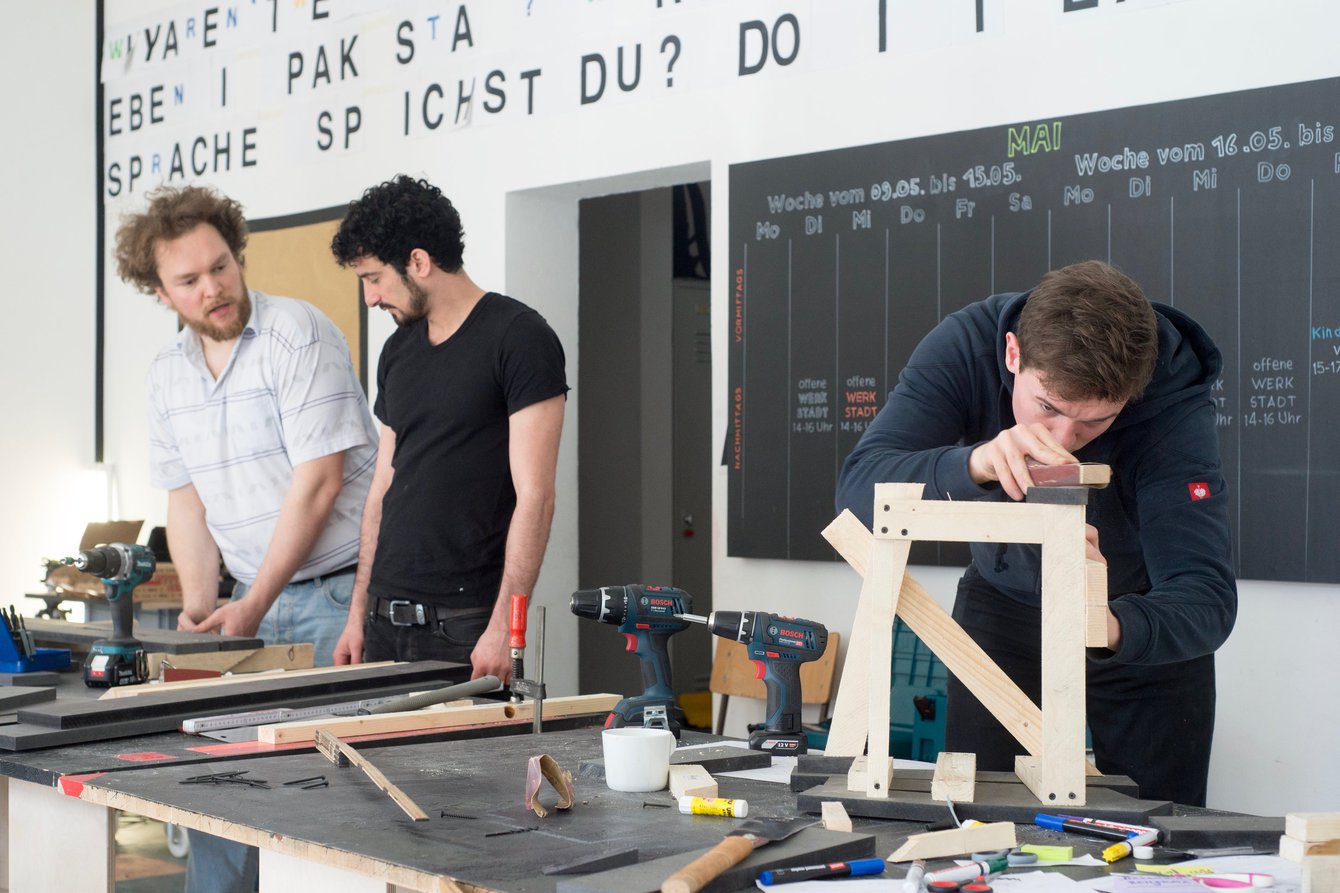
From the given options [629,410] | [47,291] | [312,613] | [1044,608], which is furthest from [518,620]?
[47,291]

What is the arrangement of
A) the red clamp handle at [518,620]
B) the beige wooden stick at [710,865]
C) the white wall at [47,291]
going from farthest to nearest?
the white wall at [47,291]
the red clamp handle at [518,620]
the beige wooden stick at [710,865]

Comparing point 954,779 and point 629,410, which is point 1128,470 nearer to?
point 954,779

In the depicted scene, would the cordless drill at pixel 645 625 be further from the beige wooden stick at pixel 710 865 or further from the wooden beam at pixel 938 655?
the beige wooden stick at pixel 710 865

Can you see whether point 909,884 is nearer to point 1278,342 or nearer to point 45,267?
point 1278,342

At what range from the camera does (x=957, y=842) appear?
138cm

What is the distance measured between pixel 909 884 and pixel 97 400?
5405mm

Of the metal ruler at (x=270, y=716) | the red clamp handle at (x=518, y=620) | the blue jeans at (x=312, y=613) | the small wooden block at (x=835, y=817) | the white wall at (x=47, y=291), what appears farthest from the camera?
the white wall at (x=47, y=291)

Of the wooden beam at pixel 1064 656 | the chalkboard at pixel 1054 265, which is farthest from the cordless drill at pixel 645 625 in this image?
the chalkboard at pixel 1054 265

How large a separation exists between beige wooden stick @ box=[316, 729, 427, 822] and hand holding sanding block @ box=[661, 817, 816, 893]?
14.1 inches

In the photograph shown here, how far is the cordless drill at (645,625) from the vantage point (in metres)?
2.07

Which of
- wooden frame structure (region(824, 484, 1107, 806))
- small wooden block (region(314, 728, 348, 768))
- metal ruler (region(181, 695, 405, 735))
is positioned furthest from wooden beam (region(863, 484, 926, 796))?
metal ruler (region(181, 695, 405, 735))

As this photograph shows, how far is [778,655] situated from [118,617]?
1.30 metres

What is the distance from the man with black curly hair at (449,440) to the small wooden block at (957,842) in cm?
155

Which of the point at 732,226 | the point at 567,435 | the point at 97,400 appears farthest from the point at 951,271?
the point at 97,400
